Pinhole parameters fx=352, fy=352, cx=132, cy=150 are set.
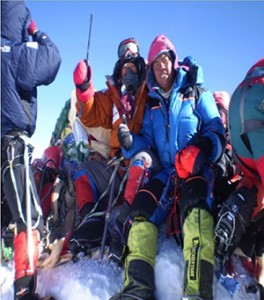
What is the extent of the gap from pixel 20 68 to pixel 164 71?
1.51 metres

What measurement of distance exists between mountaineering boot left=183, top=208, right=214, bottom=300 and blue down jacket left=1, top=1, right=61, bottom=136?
6.33ft

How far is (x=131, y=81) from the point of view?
4.32 m

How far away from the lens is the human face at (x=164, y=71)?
152 inches

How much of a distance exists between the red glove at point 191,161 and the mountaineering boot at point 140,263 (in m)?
0.57

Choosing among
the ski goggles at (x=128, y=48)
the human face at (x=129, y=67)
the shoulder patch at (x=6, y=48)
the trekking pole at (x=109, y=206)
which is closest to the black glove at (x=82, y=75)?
the human face at (x=129, y=67)

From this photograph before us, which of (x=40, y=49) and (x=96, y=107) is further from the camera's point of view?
(x=96, y=107)

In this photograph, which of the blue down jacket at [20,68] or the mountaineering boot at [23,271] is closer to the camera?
the mountaineering boot at [23,271]

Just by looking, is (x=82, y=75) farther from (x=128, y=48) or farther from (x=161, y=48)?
(x=161, y=48)

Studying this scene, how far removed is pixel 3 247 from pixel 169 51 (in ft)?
9.81

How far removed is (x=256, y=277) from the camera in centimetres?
290

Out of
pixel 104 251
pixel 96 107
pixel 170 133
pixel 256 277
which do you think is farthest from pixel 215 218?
pixel 96 107

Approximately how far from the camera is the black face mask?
4.32 metres

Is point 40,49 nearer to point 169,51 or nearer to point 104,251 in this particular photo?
point 169,51

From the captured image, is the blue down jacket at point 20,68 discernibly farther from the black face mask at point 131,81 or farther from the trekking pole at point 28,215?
the black face mask at point 131,81
